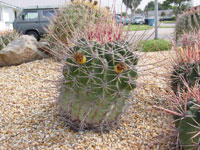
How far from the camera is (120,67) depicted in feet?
6.00

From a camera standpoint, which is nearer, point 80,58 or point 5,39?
point 80,58

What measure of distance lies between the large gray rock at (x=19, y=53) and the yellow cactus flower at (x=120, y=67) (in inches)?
145

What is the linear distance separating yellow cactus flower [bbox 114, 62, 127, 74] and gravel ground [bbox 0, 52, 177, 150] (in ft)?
1.30

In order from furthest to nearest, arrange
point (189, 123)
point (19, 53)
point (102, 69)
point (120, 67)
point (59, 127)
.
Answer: point (19, 53) < point (59, 127) < point (102, 69) < point (120, 67) < point (189, 123)

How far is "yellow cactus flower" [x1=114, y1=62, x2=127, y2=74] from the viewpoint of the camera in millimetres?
1820

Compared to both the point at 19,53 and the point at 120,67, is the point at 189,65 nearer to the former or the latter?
the point at 120,67

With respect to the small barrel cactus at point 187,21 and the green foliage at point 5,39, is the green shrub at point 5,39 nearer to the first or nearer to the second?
the green foliage at point 5,39

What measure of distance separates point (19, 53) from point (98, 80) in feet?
Answer: 11.7

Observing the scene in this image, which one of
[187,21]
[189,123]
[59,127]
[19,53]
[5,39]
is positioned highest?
[187,21]

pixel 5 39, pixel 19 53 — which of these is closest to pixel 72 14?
pixel 19 53

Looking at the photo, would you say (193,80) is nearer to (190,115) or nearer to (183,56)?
(183,56)

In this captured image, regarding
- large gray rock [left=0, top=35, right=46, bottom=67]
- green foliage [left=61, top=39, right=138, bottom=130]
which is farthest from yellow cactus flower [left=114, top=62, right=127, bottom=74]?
large gray rock [left=0, top=35, right=46, bottom=67]

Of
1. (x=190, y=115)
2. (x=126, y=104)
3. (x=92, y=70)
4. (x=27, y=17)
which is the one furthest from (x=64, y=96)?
(x=27, y=17)

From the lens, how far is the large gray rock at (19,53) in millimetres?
4980
